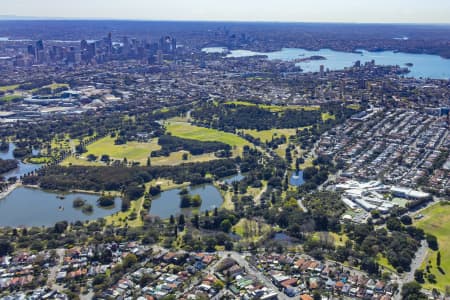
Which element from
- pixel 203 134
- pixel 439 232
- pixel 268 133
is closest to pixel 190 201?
pixel 439 232

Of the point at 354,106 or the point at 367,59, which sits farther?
the point at 367,59

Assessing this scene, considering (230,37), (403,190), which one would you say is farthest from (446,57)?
(403,190)

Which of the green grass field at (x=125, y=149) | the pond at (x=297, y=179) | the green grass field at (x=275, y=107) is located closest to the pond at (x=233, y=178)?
the pond at (x=297, y=179)

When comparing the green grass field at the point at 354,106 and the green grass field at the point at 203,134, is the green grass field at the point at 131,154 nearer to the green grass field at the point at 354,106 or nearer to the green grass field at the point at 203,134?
the green grass field at the point at 203,134

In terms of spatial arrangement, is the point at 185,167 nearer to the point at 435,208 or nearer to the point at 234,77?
the point at 435,208

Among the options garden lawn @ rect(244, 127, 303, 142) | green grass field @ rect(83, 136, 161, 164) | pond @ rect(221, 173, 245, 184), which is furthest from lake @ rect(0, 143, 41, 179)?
garden lawn @ rect(244, 127, 303, 142)

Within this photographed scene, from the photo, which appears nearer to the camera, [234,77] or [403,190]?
[403,190]

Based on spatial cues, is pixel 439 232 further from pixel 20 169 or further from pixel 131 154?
pixel 20 169
